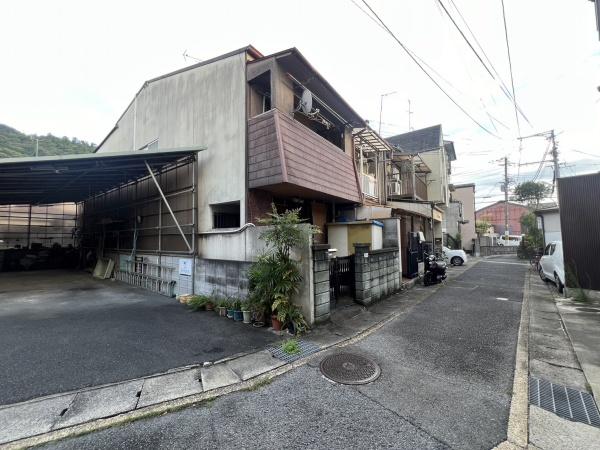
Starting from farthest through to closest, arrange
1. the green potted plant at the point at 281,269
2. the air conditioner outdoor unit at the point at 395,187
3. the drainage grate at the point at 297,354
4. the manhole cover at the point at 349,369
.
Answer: the air conditioner outdoor unit at the point at 395,187 → the green potted plant at the point at 281,269 → the drainage grate at the point at 297,354 → the manhole cover at the point at 349,369

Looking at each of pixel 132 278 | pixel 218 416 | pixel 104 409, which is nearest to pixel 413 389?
pixel 218 416

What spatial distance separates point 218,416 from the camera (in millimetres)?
2781

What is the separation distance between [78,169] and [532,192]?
38.2m

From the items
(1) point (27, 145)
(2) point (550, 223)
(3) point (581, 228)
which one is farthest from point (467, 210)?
(1) point (27, 145)

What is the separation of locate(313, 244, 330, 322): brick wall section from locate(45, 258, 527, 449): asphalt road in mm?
1158

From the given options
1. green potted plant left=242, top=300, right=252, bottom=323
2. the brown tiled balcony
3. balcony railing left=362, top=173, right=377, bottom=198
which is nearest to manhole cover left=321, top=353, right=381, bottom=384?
green potted plant left=242, top=300, right=252, bottom=323

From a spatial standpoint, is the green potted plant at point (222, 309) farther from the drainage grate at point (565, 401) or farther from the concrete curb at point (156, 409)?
the drainage grate at point (565, 401)

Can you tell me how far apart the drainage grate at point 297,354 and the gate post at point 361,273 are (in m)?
2.69

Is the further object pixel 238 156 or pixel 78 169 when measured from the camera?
pixel 78 169

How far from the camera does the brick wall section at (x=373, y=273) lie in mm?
6949

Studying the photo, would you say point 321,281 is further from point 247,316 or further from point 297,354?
point 247,316

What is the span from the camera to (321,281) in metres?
5.56

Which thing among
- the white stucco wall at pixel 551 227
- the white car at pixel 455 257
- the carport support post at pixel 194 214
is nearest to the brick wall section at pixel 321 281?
the carport support post at pixel 194 214

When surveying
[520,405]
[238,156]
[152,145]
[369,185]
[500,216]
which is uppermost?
[500,216]
